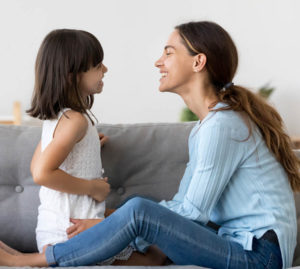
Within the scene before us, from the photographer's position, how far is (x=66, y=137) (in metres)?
1.54

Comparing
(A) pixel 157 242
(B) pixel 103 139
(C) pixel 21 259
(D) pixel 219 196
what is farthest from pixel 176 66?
(C) pixel 21 259

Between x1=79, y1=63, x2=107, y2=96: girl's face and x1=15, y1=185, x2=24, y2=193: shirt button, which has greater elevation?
x1=79, y1=63, x2=107, y2=96: girl's face

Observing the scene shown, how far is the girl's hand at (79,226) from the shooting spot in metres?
1.51

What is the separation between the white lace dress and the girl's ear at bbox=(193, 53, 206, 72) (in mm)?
391

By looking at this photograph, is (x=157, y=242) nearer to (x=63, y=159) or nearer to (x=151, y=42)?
(x=63, y=159)

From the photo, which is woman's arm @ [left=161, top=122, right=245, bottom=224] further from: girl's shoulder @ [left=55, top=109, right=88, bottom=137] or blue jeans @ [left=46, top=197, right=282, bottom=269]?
girl's shoulder @ [left=55, top=109, right=88, bottom=137]

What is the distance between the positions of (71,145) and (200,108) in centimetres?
44

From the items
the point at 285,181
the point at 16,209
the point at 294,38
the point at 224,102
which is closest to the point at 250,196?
the point at 285,181

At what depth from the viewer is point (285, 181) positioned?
1519 millimetres

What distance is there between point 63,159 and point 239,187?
21.3 inches

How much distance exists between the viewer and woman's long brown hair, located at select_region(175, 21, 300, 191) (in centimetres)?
152

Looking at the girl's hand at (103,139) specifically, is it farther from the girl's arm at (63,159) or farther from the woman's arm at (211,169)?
the woman's arm at (211,169)

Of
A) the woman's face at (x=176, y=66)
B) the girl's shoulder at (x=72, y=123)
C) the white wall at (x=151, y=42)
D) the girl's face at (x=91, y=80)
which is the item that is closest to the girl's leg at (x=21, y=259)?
the girl's shoulder at (x=72, y=123)

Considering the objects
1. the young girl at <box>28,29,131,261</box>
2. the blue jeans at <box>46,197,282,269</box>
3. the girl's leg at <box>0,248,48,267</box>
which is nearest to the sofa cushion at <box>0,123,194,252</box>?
the young girl at <box>28,29,131,261</box>
